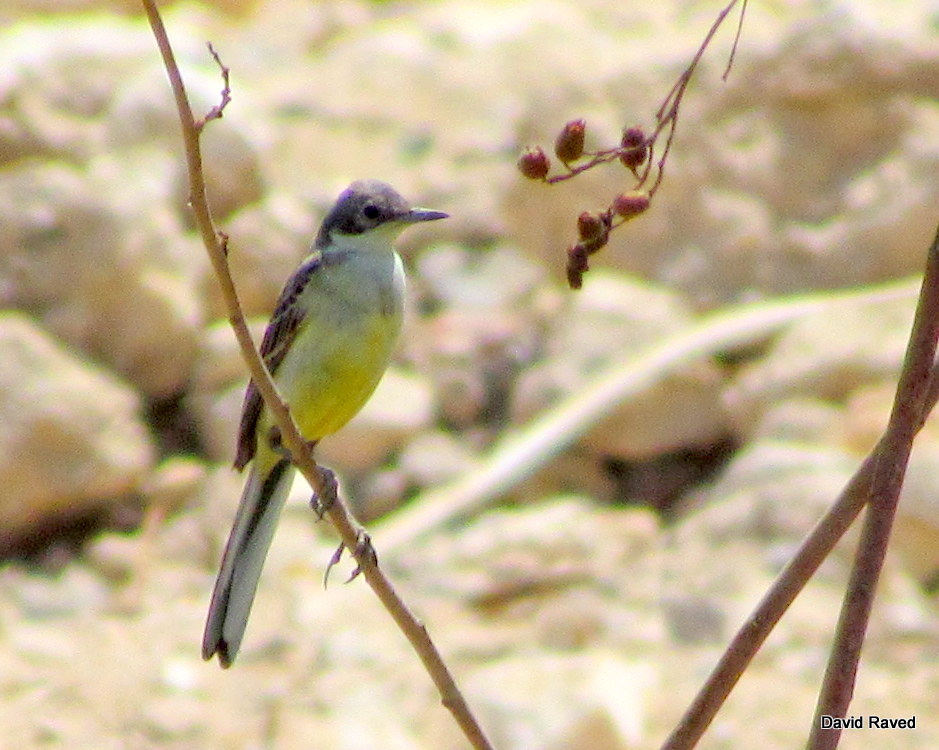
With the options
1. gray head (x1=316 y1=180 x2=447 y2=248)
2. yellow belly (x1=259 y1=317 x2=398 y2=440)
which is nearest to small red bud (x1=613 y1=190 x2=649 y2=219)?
yellow belly (x1=259 y1=317 x2=398 y2=440)

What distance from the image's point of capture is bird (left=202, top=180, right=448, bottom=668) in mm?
4477

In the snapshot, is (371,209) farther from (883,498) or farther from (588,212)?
(883,498)

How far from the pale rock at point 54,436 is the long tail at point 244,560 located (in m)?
3.58

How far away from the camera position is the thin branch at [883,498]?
→ 96.0 inches

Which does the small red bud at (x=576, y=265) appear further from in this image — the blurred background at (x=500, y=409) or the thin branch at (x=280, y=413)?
the blurred background at (x=500, y=409)

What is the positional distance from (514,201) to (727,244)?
1.37 meters

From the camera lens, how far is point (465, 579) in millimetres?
7770

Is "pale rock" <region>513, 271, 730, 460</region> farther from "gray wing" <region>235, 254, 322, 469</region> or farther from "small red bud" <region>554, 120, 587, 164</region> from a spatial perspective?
"small red bud" <region>554, 120, 587, 164</region>

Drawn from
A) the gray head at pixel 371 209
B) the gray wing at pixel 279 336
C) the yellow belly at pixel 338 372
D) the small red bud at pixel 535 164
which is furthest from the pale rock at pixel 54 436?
the small red bud at pixel 535 164

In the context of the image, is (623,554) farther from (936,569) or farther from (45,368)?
(45,368)

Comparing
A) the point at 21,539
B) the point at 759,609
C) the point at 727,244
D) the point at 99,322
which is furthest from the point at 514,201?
the point at 759,609

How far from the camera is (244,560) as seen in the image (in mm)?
4582

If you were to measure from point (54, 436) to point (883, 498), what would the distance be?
251 inches

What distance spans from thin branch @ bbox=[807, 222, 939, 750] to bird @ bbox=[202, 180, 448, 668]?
1966 mm
